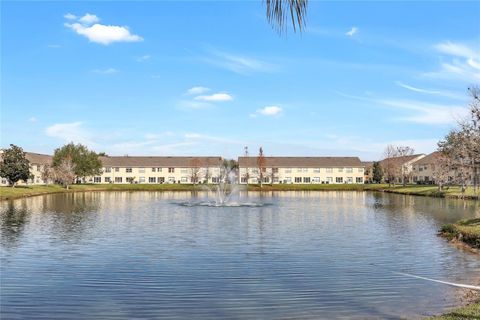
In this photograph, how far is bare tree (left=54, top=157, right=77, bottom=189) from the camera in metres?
107

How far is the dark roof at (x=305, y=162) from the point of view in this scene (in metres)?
142

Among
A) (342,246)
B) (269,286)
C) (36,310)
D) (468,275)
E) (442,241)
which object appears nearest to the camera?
(36,310)

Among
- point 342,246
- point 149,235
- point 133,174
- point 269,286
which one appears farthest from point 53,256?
point 133,174

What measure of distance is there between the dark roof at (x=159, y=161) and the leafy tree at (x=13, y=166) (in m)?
52.5

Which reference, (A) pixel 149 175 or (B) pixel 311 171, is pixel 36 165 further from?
(B) pixel 311 171

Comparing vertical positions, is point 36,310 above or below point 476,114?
below

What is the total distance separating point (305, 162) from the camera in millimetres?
145000

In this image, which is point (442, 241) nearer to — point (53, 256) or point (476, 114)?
point (476, 114)

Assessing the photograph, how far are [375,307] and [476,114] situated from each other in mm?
17931

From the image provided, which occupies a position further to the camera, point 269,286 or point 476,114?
point 476,114

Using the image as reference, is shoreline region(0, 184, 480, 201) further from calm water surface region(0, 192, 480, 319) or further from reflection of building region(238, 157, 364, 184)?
calm water surface region(0, 192, 480, 319)

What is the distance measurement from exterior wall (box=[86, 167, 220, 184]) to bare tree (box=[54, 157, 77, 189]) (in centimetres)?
2526

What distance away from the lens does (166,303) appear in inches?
618

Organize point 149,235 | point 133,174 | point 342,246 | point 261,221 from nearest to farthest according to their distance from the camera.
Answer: point 342,246 → point 149,235 → point 261,221 → point 133,174
